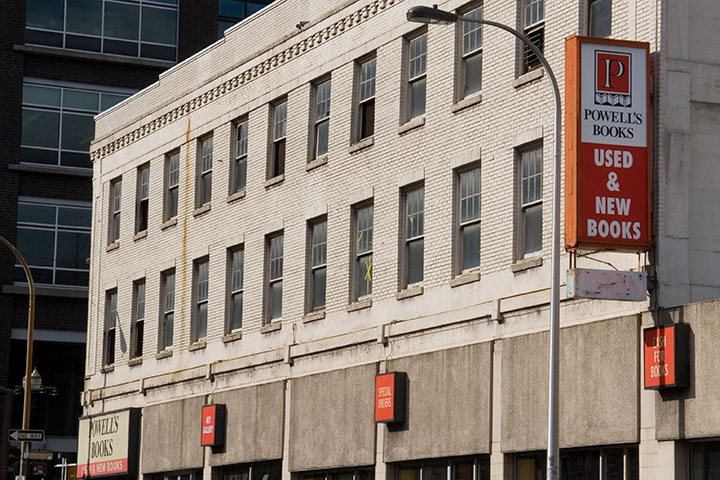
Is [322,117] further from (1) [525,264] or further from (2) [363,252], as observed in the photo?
(1) [525,264]

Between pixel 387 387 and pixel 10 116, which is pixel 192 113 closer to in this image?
pixel 387 387

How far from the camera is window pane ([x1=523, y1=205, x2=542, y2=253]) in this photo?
999 inches

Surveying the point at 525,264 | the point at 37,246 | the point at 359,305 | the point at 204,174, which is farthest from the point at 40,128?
the point at 525,264

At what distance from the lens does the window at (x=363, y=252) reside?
30.7 metres

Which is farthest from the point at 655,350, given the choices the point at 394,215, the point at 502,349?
the point at 394,215

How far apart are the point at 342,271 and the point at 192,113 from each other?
9290mm

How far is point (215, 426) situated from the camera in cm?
3578

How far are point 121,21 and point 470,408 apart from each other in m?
37.9

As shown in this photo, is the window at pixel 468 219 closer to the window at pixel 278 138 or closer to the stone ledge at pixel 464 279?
the stone ledge at pixel 464 279

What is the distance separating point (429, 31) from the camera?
29.2m

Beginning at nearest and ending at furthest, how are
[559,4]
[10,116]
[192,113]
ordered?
1. [559,4]
2. [192,113]
3. [10,116]

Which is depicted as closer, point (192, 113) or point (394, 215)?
point (394, 215)

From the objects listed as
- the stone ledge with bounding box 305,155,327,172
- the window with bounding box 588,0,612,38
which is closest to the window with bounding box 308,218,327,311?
the stone ledge with bounding box 305,155,327,172

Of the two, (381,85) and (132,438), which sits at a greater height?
(381,85)
